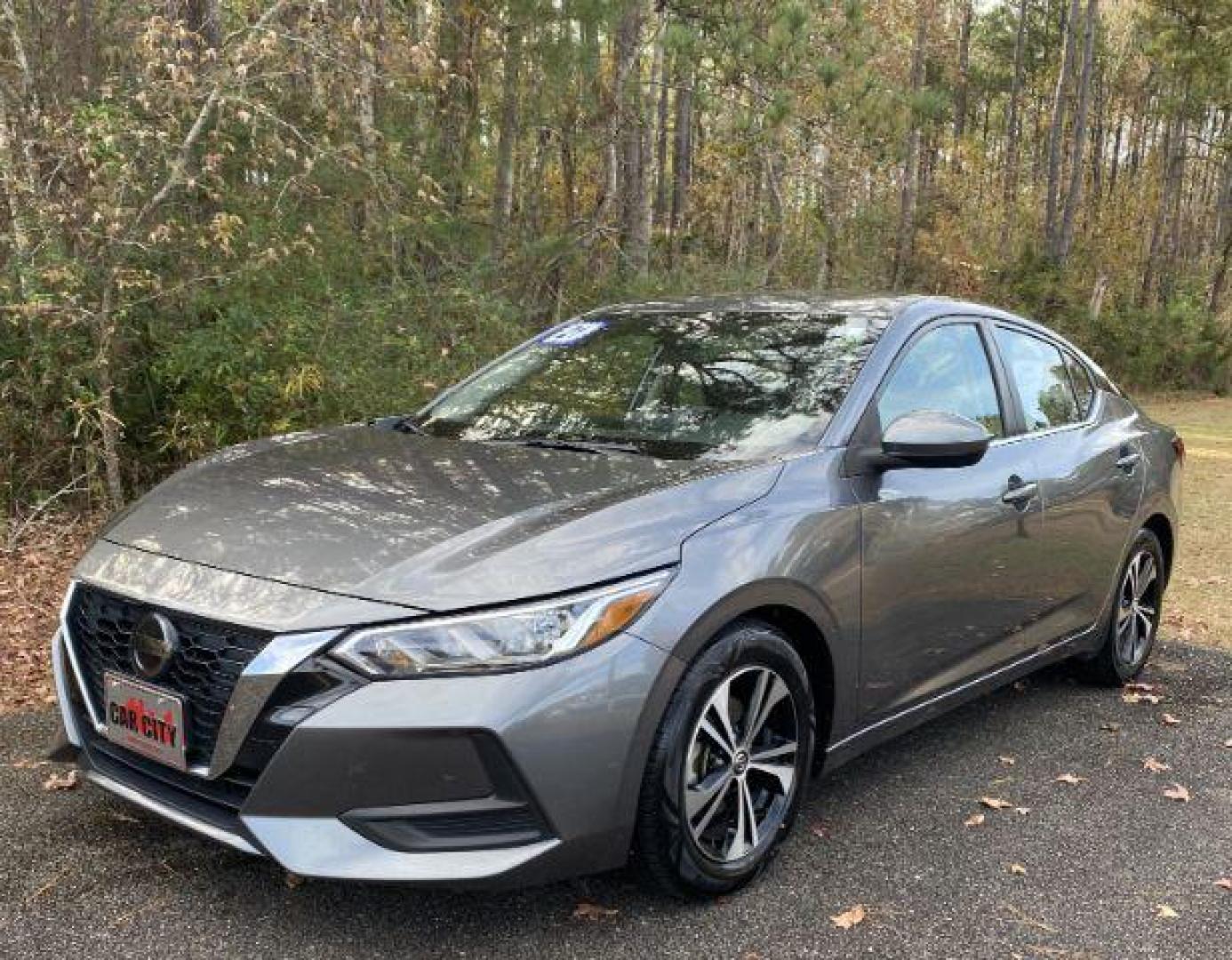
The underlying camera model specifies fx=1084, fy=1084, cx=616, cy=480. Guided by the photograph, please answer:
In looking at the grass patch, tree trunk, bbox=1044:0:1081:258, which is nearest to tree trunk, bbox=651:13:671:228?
the grass patch

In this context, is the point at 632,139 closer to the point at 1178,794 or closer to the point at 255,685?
the point at 1178,794

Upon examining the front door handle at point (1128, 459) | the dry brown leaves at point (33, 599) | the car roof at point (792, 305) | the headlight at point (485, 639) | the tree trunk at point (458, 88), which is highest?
the tree trunk at point (458, 88)

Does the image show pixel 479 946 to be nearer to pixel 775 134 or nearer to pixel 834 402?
pixel 834 402

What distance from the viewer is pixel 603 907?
279cm

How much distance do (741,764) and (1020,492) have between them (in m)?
1.64

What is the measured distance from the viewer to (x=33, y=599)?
5.49m

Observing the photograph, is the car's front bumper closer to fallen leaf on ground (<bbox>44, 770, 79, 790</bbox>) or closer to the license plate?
the license plate

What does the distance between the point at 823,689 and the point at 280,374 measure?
4.87 m

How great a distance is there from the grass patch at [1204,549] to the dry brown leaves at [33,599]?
18.8 feet

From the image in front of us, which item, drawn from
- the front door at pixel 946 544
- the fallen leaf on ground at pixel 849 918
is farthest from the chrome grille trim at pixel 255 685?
the front door at pixel 946 544

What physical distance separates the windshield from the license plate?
137cm

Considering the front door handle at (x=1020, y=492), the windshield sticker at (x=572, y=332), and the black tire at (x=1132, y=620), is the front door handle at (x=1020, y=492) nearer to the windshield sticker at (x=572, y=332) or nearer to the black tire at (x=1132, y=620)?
the black tire at (x=1132, y=620)

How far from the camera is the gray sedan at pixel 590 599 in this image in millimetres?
2336

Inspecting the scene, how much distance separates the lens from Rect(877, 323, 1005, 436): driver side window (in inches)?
139
